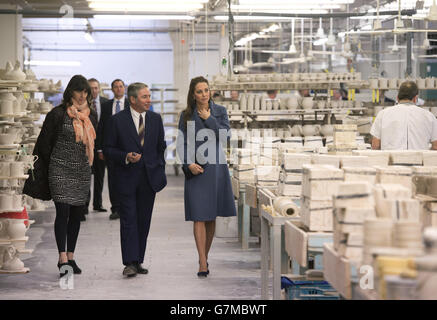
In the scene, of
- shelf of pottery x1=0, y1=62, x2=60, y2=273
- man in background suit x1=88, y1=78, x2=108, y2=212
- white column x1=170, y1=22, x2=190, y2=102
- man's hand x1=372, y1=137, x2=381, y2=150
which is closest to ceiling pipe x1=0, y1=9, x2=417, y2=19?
man in background suit x1=88, y1=78, x2=108, y2=212

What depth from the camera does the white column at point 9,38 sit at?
48.2 feet

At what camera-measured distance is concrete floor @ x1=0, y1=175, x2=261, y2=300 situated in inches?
224

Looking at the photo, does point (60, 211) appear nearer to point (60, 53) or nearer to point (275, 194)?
point (275, 194)

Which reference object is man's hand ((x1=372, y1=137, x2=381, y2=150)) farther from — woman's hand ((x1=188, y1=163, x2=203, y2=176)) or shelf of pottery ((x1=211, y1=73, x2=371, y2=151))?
shelf of pottery ((x1=211, y1=73, x2=371, y2=151))

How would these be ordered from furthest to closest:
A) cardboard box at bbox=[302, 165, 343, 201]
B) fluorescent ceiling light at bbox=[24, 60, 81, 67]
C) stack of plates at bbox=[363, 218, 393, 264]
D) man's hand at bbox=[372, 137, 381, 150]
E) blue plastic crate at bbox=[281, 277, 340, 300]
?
fluorescent ceiling light at bbox=[24, 60, 81, 67], man's hand at bbox=[372, 137, 381, 150], blue plastic crate at bbox=[281, 277, 340, 300], cardboard box at bbox=[302, 165, 343, 201], stack of plates at bbox=[363, 218, 393, 264]

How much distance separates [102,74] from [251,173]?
72.3 ft

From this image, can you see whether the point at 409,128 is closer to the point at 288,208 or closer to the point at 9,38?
the point at 288,208

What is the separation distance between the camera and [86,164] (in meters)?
6.16

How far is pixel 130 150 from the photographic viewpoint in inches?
244

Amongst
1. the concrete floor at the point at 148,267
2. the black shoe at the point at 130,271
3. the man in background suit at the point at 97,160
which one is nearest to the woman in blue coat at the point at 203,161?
the concrete floor at the point at 148,267

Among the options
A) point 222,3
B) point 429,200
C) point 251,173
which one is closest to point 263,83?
point 222,3

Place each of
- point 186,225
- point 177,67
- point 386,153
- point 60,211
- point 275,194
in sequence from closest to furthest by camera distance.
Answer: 1. point 386,153
2. point 275,194
3. point 60,211
4. point 186,225
5. point 177,67

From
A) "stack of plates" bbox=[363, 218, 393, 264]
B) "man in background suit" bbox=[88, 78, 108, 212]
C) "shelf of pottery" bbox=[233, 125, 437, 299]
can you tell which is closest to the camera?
"shelf of pottery" bbox=[233, 125, 437, 299]

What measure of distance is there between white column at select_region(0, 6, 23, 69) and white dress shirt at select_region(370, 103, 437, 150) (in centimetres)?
961
